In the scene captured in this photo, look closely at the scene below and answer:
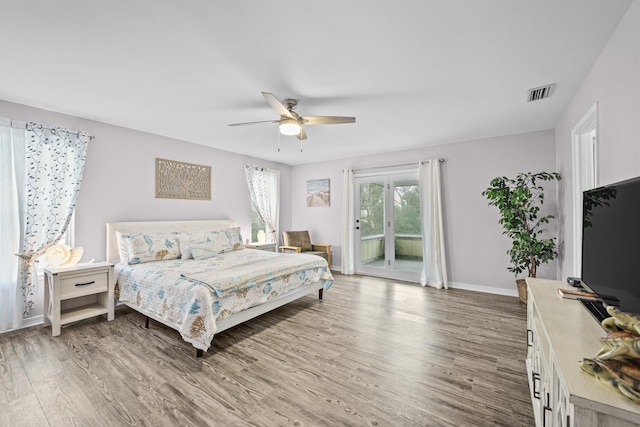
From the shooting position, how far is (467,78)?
2.41 m

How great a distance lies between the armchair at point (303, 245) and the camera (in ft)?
18.4

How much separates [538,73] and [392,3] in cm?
164

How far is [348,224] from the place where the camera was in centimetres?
563

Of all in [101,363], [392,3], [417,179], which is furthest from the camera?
[417,179]

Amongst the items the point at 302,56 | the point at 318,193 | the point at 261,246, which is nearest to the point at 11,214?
the point at 261,246

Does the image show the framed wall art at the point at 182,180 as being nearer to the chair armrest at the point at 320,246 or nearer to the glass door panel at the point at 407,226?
the chair armrest at the point at 320,246

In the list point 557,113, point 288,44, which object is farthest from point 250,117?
point 557,113

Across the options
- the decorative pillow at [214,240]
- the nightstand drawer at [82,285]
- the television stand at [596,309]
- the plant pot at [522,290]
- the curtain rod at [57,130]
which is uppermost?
the curtain rod at [57,130]

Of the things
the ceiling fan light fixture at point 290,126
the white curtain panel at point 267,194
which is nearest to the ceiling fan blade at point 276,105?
the ceiling fan light fixture at point 290,126

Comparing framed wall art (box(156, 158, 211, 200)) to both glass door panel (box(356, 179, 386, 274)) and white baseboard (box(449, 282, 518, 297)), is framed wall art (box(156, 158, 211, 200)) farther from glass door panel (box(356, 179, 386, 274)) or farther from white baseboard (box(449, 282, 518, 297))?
white baseboard (box(449, 282, 518, 297))

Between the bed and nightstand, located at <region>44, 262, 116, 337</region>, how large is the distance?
158mm

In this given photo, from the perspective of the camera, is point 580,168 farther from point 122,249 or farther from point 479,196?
point 122,249

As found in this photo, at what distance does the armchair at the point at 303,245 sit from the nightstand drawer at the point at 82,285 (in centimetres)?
301

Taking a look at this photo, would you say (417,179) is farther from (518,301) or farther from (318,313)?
(318,313)
